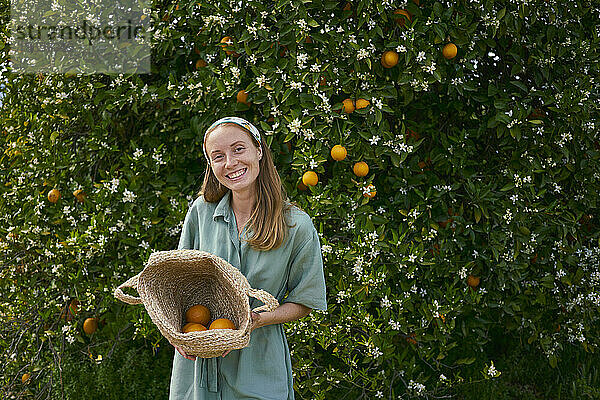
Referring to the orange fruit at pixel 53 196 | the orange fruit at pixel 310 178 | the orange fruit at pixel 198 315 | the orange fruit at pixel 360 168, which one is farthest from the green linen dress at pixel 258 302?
the orange fruit at pixel 53 196

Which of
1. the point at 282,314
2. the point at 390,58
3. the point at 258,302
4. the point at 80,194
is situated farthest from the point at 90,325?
the point at 390,58

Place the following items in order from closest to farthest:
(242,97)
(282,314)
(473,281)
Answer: (282,314) → (242,97) → (473,281)

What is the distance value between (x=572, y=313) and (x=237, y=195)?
209 centimetres

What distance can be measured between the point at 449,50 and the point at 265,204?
125 cm

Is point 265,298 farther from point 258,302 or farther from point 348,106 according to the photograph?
point 348,106

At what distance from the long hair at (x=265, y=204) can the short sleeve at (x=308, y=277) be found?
73 mm

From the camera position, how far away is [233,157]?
168 cm

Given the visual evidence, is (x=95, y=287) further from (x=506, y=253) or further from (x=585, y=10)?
(x=585, y=10)

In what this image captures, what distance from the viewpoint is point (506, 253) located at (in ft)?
9.36

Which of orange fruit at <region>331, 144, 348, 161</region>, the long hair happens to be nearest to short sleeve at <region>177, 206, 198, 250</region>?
the long hair

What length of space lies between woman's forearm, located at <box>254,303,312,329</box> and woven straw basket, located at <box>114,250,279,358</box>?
0.05m

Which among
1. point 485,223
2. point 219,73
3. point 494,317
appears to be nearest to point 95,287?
point 219,73

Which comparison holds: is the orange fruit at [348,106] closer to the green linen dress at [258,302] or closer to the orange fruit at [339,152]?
the orange fruit at [339,152]

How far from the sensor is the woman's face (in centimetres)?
168
